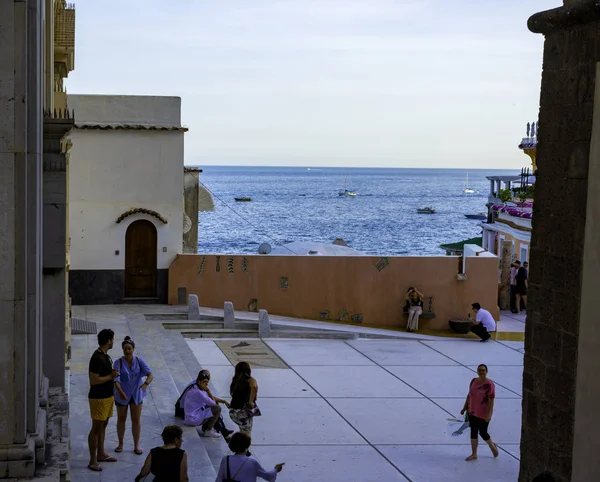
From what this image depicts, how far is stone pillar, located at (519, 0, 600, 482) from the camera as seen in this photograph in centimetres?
757

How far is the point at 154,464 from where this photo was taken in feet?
26.5

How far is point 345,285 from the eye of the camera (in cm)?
2561

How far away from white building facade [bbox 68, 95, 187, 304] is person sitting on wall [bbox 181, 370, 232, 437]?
1127 cm

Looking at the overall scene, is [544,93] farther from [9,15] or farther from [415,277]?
[415,277]

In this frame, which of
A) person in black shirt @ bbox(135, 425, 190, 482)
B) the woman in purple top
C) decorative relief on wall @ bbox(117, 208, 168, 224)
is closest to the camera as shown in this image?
person in black shirt @ bbox(135, 425, 190, 482)

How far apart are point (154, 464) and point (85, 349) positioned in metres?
10.5

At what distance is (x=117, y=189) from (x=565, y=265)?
1779cm

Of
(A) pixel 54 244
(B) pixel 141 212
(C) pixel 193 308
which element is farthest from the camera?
(B) pixel 141 212

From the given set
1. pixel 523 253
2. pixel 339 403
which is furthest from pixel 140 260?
pixel 523 253

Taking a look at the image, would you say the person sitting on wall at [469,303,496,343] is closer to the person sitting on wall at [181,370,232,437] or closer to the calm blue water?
the person sitting on wall at [181,370,232,437]

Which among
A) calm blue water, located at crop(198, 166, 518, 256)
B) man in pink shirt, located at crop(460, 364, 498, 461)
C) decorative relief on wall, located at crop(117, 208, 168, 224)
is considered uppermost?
decorative relief on wall, located at crop(117, 208, 168, 224)

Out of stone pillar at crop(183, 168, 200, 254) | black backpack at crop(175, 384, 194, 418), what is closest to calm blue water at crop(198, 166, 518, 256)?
stone pillar at crop(183, 168, 200, 254)

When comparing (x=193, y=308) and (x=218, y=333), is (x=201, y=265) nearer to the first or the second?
(x=193, y=308)

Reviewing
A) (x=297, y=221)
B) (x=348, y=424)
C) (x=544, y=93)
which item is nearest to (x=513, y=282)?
(x=348, y=424)
